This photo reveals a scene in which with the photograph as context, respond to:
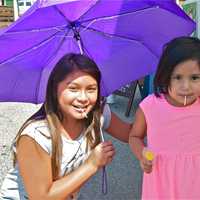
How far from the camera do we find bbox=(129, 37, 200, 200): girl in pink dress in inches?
68.4

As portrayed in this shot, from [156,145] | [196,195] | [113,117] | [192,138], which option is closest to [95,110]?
[113,117]

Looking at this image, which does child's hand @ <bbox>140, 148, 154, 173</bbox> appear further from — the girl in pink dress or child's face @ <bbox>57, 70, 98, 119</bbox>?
child's face @ <bbox>57, 70, 98, 119</bbox>

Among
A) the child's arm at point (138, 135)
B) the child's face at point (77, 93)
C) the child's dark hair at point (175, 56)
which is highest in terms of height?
the child's dark hair at point (175, 56)

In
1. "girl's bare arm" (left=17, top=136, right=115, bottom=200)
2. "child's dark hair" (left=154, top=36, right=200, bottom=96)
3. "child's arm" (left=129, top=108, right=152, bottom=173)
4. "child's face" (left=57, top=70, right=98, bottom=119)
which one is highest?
"child's dark hair" (left=154, top=36, right=200, bottom=96)

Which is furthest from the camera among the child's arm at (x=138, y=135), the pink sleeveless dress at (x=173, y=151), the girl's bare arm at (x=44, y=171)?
the child's arm at (x=138, y=135)

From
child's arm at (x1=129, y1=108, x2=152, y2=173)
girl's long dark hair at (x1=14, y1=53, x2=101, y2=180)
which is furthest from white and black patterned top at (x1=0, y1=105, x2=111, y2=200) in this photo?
child's arm at (x1=129, y1=108, x2=152, y2=173)

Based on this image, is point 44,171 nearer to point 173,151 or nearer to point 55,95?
point 55,95

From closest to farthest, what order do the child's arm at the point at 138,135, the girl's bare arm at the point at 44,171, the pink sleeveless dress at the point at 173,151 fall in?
the girl's bare arm at the point at 44,171 → the pink sleeveless dress at the point at 173,151 → the child's arm at the point at 138,135

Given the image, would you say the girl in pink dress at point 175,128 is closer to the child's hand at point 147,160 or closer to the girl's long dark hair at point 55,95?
the child's hand at point 147,160

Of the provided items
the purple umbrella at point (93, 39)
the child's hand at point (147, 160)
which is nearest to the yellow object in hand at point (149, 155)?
the child's hand at point (147, 160)

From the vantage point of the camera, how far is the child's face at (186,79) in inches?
67.6

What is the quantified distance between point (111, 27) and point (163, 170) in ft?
2.65

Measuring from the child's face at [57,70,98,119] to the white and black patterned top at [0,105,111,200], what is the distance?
0.42ft

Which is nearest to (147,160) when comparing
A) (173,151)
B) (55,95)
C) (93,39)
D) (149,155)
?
(149,155)
